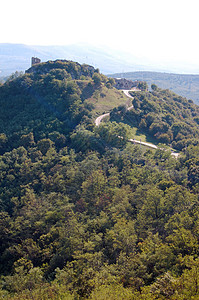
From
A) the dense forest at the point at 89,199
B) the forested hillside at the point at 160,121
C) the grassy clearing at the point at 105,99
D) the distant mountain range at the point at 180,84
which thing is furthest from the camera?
the distant mountain range at the point at 180,84

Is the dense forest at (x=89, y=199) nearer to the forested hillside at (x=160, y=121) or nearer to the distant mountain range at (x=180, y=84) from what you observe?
the forested hillside at (x=160, y=121)

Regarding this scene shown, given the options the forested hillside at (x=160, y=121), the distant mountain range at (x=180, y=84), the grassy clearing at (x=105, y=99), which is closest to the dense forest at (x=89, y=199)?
the forested hillside at (x=160, y=121)

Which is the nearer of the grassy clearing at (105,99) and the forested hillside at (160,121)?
the forested hillside at (160,121)

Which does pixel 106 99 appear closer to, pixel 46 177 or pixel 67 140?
pixel 67 140

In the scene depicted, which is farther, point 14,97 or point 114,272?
point 14,97

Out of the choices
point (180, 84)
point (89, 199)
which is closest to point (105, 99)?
point (89, 199)

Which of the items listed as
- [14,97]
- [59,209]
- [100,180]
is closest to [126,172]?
[100,180]

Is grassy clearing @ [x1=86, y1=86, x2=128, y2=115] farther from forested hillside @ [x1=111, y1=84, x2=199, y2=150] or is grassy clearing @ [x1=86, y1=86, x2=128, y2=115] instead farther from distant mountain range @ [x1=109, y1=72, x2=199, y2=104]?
distant mountain range @ [x1=109, y1=72, x2=199, y2=104]

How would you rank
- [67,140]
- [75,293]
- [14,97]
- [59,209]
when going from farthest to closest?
[14,97] → [67,140] → [59,209] → [75,293]

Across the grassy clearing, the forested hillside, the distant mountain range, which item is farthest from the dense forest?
the distant mountain range
